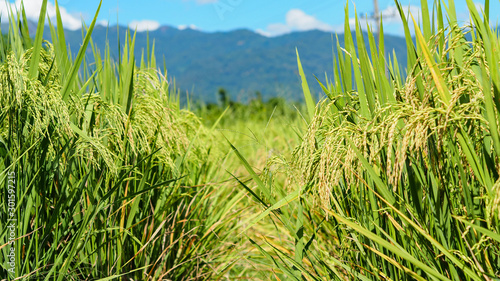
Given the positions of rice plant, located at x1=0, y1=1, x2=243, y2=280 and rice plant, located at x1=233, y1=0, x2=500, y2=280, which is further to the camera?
rice plant, located at x1=0, y1=1, x2=243, y2=280

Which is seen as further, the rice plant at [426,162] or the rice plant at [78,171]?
the rice plant at [78,171]

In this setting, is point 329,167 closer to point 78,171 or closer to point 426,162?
point 426,162

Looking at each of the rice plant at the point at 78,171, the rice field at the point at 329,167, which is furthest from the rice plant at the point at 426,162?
the rice plant at the point at 78,171

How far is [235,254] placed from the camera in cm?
211

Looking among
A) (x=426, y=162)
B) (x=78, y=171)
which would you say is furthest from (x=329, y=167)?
(x=78, y=171)

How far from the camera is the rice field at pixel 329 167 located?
1049mm

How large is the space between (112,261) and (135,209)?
238 millimetres

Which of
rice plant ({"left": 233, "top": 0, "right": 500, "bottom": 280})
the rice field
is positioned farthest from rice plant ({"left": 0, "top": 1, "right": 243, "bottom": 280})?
rice plant ({"left": 233, "top": 0, "right": 500, "bottom": 280})

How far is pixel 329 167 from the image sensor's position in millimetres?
1067

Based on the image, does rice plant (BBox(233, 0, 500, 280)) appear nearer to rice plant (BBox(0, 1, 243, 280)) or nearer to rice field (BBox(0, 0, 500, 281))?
rice field (BBox(0, 0, 500, 281))

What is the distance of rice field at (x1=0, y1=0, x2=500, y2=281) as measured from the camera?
105 centimetres

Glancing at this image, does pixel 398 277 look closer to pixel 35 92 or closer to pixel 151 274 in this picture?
pixel 151 274

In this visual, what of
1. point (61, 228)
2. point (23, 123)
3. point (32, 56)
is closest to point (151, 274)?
point (61, 228)

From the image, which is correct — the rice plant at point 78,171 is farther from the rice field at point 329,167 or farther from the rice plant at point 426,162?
the rice plant at point 426,162
